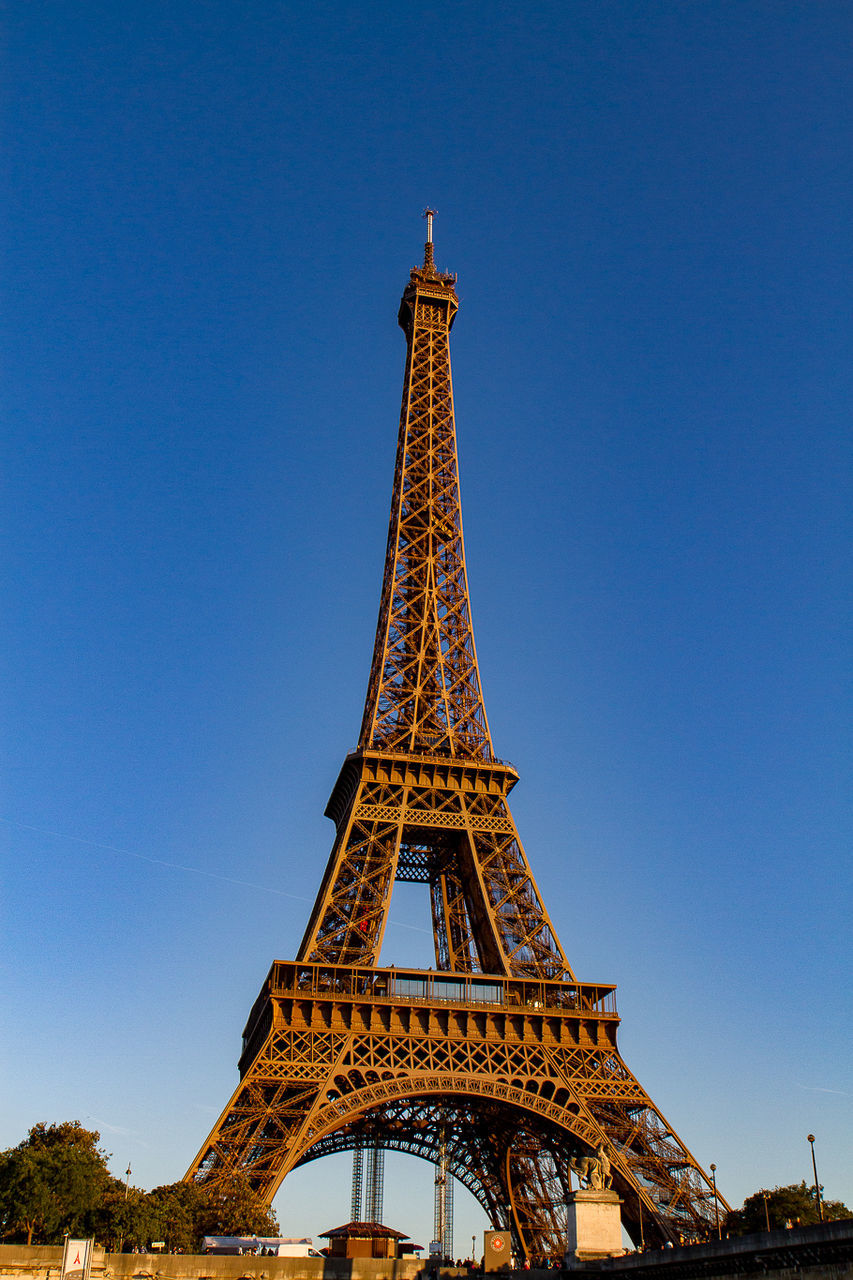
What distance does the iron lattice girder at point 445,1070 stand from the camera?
4962 centimetres

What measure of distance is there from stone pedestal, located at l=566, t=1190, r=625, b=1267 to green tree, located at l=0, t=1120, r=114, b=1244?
28.2 m

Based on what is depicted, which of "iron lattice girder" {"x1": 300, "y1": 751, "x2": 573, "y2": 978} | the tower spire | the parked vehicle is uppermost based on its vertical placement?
the tower spire

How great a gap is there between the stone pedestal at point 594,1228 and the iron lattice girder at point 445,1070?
50.5 ft

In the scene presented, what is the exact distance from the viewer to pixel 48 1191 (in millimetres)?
52719

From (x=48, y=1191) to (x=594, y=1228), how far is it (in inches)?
1166

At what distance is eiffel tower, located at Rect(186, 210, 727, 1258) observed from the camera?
5075 centimetres

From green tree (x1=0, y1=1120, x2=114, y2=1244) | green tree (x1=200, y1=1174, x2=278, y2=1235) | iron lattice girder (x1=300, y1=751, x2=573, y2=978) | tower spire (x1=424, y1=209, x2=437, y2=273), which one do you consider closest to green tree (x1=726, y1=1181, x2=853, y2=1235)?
iron lattice girder (x1=300, y1=751, x2=573, y2=978)

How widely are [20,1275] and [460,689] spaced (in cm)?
3961

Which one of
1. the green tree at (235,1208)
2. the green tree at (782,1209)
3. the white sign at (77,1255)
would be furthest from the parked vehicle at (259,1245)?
the green tree at (782,1209)

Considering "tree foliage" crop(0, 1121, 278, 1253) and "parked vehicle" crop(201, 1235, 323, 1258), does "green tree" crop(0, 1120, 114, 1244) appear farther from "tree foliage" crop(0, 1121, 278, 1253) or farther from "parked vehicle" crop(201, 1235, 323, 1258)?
"parked vehicle" crop(201, 1235, 323, 1258)

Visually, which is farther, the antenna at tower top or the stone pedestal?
the antenna at tower top

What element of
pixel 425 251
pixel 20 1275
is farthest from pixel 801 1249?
pixel 425 251

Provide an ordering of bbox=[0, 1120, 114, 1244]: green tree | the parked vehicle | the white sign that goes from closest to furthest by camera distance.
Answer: the white sign
the parked vehicle
bbox=[0, 1120, 114, 1244]: green tree

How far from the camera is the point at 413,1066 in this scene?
173 feet
